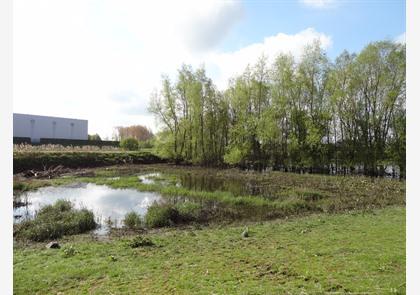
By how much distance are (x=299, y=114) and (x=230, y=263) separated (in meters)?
32.0

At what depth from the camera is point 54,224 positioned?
10.4 metres

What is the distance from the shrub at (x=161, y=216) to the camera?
37.3 ft

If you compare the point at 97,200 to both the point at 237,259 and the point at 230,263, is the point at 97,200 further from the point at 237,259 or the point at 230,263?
the point at 230,263

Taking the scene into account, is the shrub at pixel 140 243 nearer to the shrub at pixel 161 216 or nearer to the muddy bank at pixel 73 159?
the shrub at pixel 161 216

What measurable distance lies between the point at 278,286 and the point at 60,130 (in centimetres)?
6844

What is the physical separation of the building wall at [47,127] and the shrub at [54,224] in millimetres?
52804

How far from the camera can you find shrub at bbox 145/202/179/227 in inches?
447

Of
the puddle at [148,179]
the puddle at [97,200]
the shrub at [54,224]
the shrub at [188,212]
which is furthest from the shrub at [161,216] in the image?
the puddle at [148,179]

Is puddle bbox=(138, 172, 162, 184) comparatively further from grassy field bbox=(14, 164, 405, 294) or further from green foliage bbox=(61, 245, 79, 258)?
green foliage bbox=(61, 245, 79, 258)

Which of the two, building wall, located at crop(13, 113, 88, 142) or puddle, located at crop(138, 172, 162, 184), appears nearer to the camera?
puddle, located at crop(138, 172, 162, 184)

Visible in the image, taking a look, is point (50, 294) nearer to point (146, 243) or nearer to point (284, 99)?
point (146, 243)

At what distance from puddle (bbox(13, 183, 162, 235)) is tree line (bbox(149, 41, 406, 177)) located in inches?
824

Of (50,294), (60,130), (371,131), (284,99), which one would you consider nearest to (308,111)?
(284,99)

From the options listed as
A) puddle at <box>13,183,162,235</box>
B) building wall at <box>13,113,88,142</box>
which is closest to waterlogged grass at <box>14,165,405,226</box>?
puddle at <box>13,183,162,235</box>
